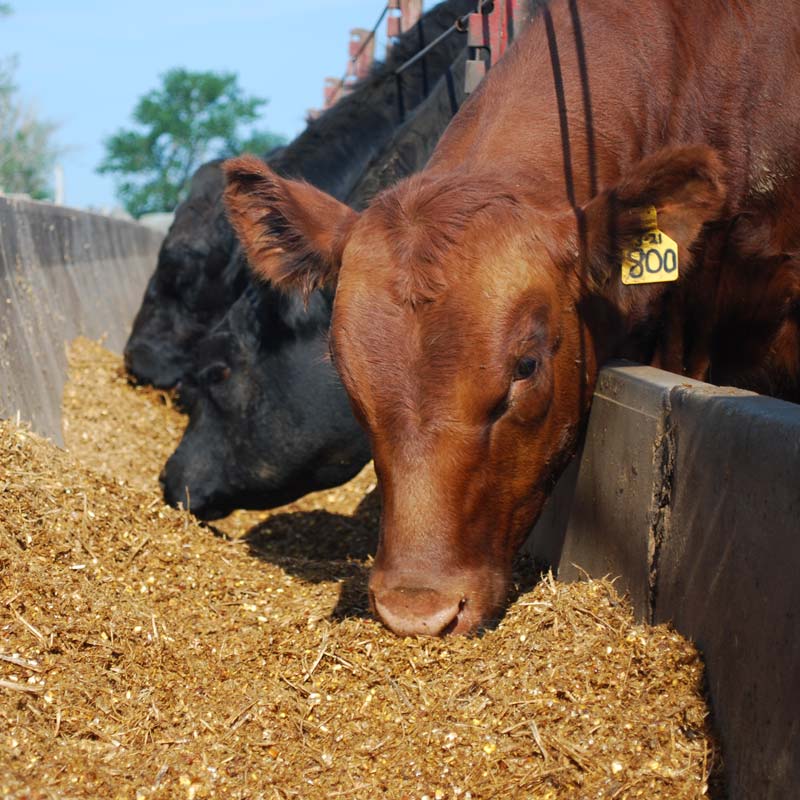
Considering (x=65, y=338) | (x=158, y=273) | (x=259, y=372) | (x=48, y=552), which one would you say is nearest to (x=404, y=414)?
(x=48, y=552)

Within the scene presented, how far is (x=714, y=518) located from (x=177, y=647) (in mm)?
1679

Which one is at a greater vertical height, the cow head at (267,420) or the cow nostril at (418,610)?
the cow nostril at (418,610)

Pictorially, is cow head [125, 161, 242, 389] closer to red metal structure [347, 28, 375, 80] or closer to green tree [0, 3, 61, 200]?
red metal structure [347, 28, 375, 80]

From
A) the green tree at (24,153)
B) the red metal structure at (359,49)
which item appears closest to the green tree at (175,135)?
the green tree at (24,153)

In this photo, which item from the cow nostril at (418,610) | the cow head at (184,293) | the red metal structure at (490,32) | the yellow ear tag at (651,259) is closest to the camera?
the cow nostril at (418,610)

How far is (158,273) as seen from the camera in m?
10.1

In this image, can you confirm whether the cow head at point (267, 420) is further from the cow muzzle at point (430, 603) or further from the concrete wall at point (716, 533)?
the cow muzzle at point (430, 603)

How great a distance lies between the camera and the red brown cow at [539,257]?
3367 millimetres

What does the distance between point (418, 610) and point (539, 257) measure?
1.16 m

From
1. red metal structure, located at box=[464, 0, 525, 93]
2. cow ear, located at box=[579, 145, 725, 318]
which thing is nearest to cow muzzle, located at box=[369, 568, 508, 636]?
cow ear, located at box=[579, 145, 725, 318]

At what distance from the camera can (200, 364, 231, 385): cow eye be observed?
655 cm

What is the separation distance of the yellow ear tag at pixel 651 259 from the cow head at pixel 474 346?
32 millimetres

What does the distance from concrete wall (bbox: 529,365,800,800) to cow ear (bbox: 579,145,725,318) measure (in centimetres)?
36

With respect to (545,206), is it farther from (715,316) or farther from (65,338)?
(65,338)
